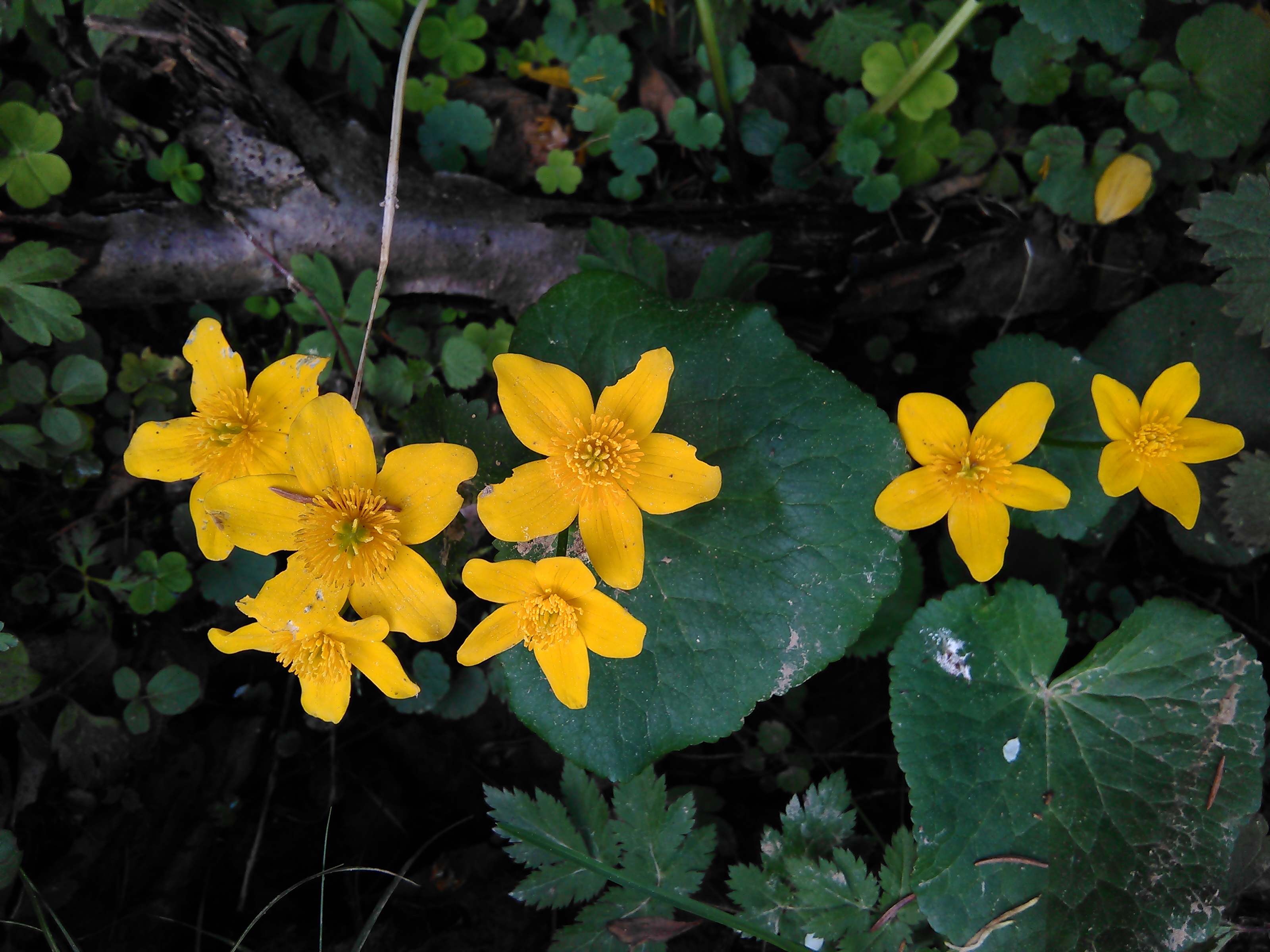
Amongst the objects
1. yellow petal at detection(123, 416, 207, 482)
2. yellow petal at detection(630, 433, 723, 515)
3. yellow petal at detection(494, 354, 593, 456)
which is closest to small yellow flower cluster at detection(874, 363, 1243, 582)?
yellow petal at detection(630, 433, 723, 515)

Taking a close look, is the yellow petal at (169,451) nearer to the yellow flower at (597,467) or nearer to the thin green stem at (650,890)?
the yellow flower at (597,467)

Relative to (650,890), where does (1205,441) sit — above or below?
above

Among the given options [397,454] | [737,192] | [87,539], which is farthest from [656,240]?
[87,539]

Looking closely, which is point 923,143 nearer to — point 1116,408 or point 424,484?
point 1116,408

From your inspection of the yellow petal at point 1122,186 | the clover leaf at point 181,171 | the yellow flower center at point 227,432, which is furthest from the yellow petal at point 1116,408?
the clover leaf at point 181,171

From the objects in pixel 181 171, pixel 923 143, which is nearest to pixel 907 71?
pixel 923 143

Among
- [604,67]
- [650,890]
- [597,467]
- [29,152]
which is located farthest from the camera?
[604,67]

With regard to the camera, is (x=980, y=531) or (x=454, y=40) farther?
(x=454, y=40)
